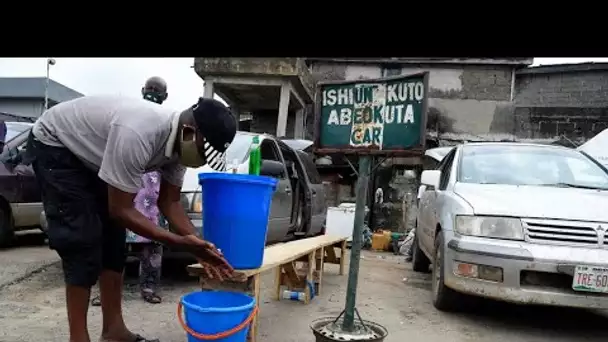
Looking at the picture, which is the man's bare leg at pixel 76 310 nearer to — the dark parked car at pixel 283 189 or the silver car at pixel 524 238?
the dark parked car at pixel 283 189

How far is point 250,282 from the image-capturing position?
2945 mm

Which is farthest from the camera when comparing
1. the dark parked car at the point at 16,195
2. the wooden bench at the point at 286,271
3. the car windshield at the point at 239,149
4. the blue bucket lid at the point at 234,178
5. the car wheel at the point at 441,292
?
the dark parked car at the point at 16,195

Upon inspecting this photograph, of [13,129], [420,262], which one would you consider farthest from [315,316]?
[13,129]

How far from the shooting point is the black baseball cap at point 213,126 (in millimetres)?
2475

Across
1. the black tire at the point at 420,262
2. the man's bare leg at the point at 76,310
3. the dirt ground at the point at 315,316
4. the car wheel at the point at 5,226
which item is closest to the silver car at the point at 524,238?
the dirt ground at the point at 315,316

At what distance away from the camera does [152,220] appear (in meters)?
4.11

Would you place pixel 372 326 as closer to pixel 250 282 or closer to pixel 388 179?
pixel 250 282

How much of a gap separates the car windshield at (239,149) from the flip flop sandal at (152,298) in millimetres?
1431

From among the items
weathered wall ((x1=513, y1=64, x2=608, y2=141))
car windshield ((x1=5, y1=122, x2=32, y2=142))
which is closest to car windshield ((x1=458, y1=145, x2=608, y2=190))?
car windshield ((x1=5, y1=122, x2=32, y2=142))

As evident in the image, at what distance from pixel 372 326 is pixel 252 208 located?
126 centimetres

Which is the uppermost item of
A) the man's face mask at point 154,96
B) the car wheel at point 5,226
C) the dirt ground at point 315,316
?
the man's face mask at point 154,96

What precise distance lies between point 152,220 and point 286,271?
1.38 meters

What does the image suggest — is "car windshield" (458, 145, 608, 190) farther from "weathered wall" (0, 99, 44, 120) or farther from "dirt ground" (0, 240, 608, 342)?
"weathered wall" (0, 99, 44, 120)
